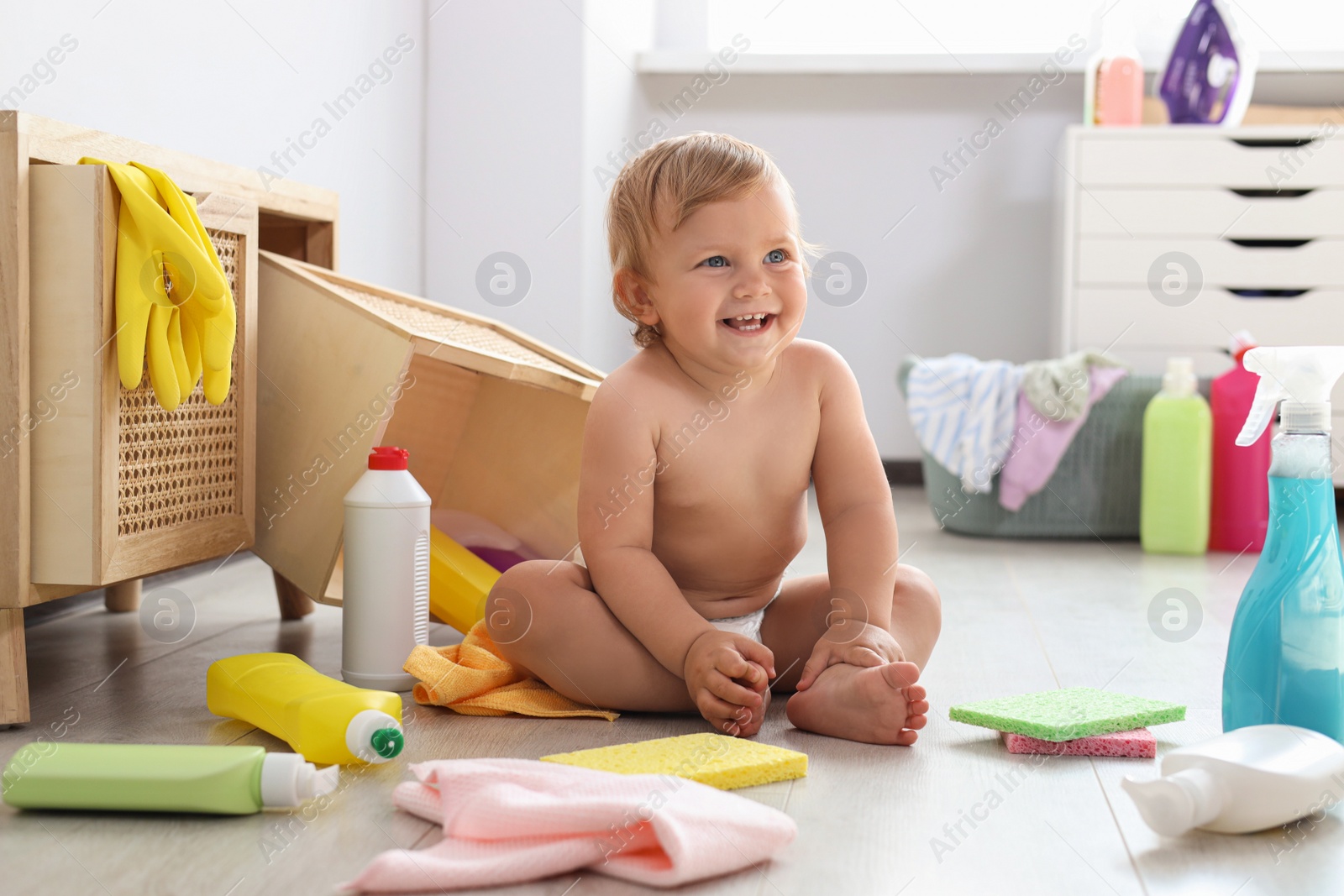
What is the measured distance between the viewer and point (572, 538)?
1.31 metres

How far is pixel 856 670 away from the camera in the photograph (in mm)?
845

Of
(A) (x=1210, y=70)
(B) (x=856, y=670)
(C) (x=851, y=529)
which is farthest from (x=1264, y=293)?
(B) (x=856, y=670)

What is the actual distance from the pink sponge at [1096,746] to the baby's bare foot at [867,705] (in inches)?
2.7

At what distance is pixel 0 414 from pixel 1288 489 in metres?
0.88

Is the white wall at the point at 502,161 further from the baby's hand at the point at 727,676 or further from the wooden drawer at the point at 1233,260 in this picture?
the baby's hand at the point at 727,676

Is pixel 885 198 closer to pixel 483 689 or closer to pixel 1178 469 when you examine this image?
pixel 1178 469

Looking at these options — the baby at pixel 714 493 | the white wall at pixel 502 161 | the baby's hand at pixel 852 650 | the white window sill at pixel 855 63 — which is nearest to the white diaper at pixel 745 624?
the baby at pixel 714 493

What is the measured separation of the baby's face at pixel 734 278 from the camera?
0.91 meters

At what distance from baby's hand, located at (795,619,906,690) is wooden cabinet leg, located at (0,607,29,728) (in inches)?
22.1

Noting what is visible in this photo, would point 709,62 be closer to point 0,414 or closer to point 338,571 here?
point 338,571

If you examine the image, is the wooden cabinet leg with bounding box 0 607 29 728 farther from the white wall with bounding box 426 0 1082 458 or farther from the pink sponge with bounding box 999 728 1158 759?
the white wall with bounding box 426 0 1082 458

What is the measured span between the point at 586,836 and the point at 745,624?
16.1 inches

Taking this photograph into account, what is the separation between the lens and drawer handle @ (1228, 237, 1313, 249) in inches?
91.3

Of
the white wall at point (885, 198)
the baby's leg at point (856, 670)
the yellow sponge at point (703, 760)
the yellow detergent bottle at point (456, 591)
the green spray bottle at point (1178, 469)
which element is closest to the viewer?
the yellow sponge at point (703, 760)
